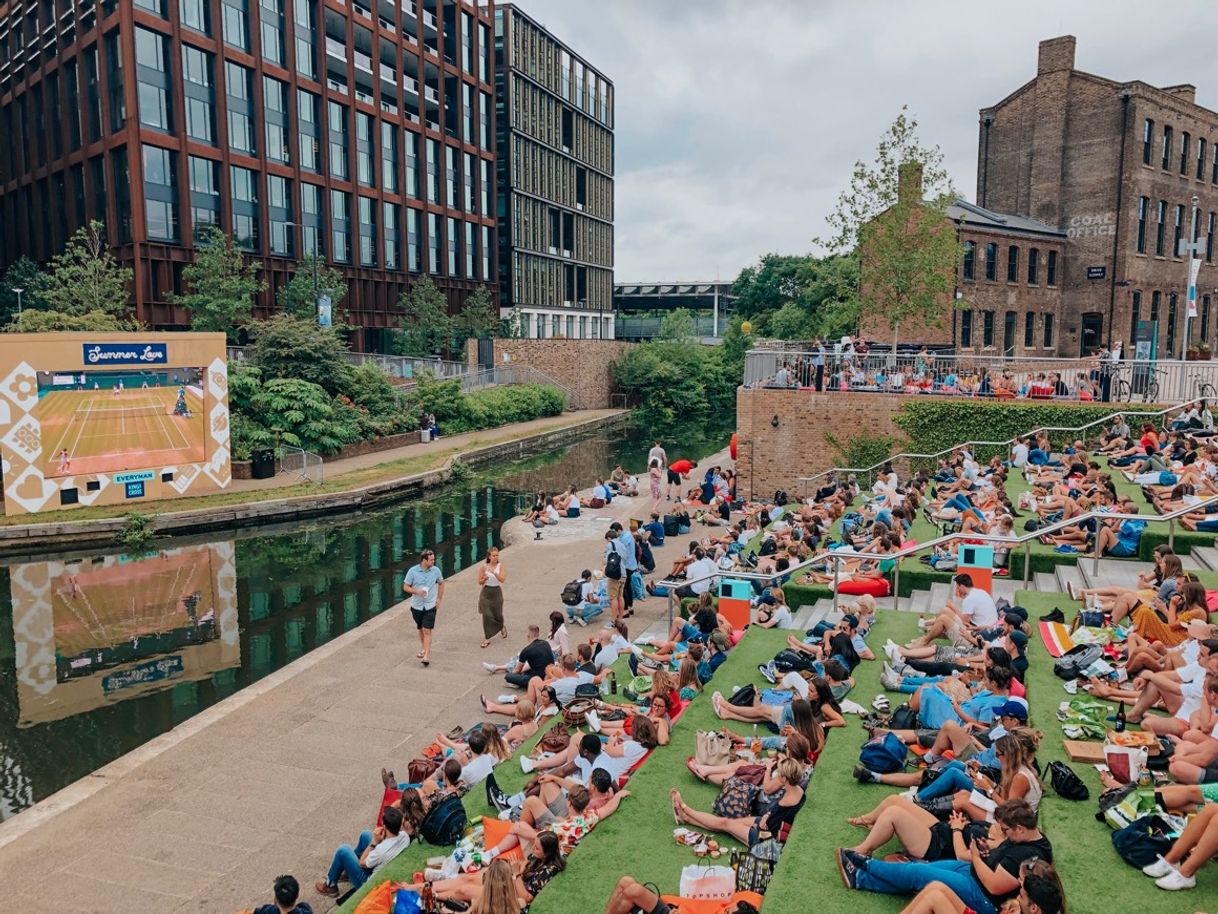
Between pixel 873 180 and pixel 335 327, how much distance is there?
2400cm

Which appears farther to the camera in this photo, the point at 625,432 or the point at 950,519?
the point at 625,432

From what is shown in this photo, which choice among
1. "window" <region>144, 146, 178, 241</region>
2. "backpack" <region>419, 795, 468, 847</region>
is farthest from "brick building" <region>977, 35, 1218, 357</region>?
"window" <region>144, 146, 178, 241</region>

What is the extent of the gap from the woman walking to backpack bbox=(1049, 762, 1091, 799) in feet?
27.4

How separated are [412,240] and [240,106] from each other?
620 inches

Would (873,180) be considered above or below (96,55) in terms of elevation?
below

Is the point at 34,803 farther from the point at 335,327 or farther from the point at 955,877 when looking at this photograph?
the point at 335,327

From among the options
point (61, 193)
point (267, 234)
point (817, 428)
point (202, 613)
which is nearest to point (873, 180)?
point (817, 428)

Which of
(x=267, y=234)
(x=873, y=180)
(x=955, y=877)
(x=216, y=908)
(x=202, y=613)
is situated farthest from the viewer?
(x=267, y=234)

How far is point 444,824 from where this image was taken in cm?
760

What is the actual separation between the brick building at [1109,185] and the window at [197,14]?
3765 cm

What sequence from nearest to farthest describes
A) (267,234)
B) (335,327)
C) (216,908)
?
(216,908)
(335,327)
(267,234)

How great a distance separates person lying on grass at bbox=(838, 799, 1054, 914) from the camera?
18.6ft

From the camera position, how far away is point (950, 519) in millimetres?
16578

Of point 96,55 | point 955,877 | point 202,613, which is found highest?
point 96,55
